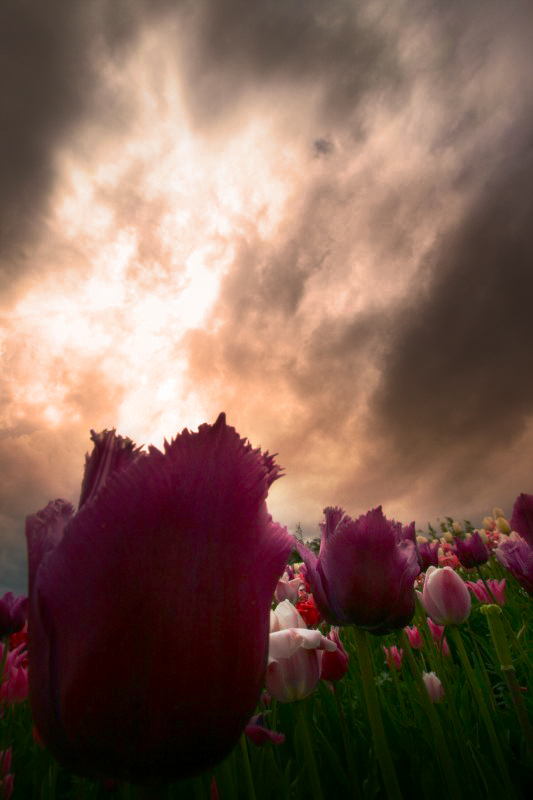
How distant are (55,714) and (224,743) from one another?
0.20 m

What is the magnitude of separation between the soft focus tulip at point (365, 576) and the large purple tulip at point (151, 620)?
915mm

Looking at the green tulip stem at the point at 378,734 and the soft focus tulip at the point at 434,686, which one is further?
the soft focus tulip at the point at 434,686

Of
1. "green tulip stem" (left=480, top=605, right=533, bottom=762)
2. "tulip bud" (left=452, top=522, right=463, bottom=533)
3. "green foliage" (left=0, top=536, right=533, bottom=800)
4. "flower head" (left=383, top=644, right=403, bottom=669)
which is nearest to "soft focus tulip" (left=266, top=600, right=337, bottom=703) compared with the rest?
"green foliage" (left=0, top=536, right=533, bottom=800)

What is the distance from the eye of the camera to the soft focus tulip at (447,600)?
1907 mm

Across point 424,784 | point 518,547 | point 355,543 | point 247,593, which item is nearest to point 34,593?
point 247,593

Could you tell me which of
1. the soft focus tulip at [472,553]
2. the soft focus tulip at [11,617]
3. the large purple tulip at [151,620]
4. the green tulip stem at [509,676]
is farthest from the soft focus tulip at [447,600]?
the soft focus tulip at [472,553]

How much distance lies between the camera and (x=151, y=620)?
1.70 feet

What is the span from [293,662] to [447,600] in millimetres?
922

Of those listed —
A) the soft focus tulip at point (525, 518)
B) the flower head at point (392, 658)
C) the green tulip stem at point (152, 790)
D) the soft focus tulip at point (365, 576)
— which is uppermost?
the soft focus tulip at point (525, 518)

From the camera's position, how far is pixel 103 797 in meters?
1.66

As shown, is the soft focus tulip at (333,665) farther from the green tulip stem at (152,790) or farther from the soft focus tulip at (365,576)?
the green tulip stem at (152,790)

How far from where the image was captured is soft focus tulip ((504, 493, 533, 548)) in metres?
2.21

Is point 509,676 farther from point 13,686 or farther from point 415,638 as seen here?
point 13,686

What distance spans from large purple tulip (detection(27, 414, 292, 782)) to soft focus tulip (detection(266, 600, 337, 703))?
74cm
